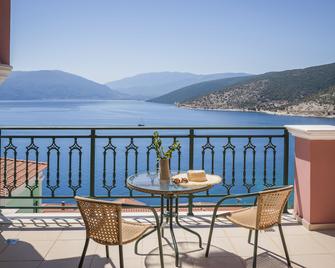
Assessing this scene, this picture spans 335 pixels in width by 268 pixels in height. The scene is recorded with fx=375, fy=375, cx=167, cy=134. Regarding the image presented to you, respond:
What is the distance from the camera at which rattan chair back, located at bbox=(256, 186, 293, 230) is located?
258 centimetres

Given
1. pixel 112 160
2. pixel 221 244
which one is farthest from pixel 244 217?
pixel 112 160

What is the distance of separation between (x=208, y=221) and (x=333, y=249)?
4.13 feet

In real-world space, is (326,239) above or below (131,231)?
below

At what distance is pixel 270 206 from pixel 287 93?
218 ft

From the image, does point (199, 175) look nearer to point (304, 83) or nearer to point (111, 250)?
point (111, 250)

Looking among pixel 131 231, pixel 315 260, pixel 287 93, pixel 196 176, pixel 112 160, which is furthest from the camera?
pixel 287 93

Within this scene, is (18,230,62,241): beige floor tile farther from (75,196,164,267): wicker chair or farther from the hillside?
the hillside

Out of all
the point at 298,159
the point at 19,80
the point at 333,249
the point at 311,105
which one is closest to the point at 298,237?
the point at 333,249

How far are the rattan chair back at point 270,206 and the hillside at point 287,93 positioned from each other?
57.2 m

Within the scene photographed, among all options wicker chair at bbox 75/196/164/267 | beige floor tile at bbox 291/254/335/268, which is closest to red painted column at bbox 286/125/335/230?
beige floor tile at bbox 291/254/335/268

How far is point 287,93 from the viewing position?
65562mm

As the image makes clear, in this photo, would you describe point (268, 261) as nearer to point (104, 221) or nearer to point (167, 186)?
point (167, 186)

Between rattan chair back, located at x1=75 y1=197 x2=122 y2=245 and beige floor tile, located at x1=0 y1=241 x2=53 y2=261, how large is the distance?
2.84 ft

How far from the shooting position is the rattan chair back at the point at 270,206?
2576 millimetres
